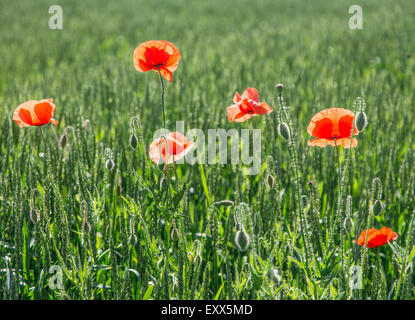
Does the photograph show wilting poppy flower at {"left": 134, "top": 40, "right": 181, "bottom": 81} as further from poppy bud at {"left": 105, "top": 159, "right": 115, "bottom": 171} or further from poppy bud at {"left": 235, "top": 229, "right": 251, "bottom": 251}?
poppy bud at {"left": 235, "top": 229, "right": 251, "bottom": 251}

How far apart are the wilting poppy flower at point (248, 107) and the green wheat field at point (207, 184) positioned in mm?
58

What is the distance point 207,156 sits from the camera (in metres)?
1.75

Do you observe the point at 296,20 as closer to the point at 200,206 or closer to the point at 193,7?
the point at 193,7

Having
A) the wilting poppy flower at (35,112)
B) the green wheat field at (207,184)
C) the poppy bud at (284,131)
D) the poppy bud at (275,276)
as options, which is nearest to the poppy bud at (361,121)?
the green wheat field at (207,184)

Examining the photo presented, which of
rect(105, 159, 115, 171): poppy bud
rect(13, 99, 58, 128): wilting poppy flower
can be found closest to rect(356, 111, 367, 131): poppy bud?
rect(105, 159, 115, 171): poppy bud

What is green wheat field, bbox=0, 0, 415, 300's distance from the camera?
109 cm

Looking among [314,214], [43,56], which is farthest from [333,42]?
[314,214]

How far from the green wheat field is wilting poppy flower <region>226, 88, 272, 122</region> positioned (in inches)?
2.3

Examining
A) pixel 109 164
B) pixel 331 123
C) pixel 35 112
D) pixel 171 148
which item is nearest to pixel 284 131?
pixel 331 123

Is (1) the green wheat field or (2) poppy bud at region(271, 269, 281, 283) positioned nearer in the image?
(2) poppy bud at region(271, 269, 281, 283)

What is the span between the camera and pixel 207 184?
5.24 ft

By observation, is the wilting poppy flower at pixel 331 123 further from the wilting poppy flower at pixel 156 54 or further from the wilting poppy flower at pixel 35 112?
the wilting poppy flower at pixel 35 112

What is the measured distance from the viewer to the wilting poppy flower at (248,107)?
1209 mm

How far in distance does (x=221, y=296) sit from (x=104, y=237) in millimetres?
381
